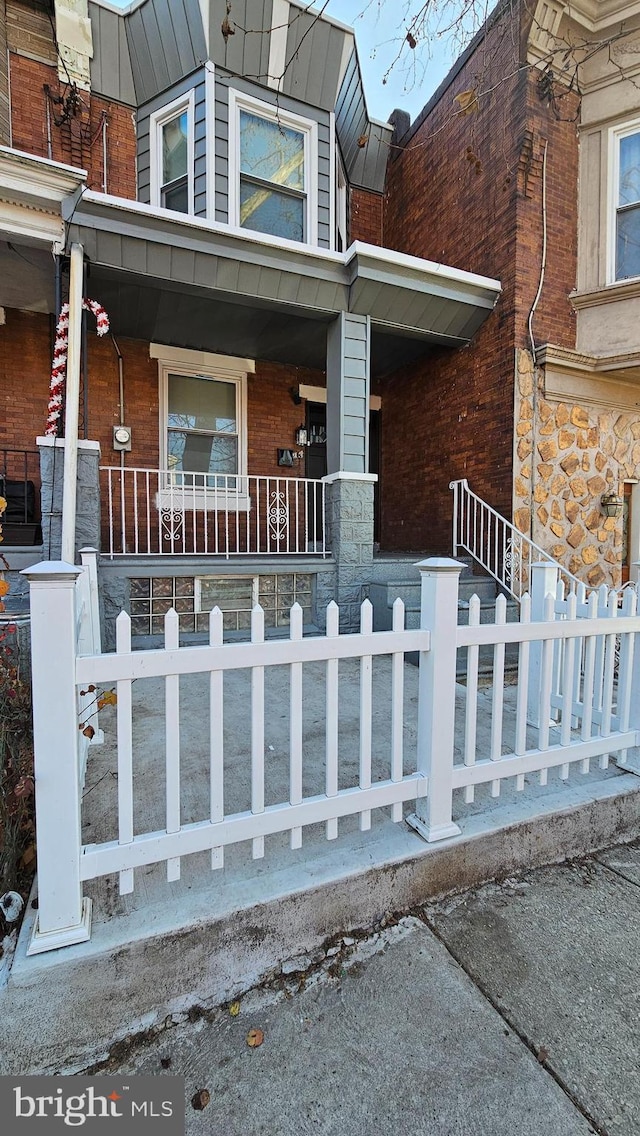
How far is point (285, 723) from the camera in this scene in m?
3.21

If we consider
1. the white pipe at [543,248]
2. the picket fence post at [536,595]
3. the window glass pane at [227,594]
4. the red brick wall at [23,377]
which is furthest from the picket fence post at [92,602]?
the white pipe at [543,248]

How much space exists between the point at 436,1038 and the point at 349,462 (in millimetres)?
4832

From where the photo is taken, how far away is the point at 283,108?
582 cm

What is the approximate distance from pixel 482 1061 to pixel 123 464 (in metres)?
6.40

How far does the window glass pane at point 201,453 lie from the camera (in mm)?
6719

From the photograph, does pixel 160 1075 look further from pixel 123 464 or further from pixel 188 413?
pixel 188 413

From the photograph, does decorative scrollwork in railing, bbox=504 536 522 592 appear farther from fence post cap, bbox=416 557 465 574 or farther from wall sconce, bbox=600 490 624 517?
fence post cap, bbox=416 557 465 574

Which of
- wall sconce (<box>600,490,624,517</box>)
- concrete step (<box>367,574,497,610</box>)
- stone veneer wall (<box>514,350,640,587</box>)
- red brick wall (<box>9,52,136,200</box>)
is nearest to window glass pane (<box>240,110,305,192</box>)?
red brick wall (<box>9,52,136,200</box>)

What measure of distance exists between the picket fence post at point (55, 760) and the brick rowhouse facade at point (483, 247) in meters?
5.26

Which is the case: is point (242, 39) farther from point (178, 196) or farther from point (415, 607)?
point (415, 607)

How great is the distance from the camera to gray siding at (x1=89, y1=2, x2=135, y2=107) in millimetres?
5742

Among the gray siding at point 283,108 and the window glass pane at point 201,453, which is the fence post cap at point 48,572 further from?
the gray siding at point 283,108

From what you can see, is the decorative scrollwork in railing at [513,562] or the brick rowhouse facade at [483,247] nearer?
the decorative scrollwork in railing at [513,562]

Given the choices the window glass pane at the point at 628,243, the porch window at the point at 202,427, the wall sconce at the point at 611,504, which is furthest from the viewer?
the porch window at the point at 202,427
